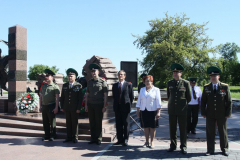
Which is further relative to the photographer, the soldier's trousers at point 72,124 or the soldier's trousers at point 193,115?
the soldier's trousers at point 193,115

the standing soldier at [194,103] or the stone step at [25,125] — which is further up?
the standing soldier at [194,103]

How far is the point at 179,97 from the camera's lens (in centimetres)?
540

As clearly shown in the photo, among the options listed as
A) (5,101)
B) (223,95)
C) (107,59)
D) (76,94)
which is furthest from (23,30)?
(223,95)

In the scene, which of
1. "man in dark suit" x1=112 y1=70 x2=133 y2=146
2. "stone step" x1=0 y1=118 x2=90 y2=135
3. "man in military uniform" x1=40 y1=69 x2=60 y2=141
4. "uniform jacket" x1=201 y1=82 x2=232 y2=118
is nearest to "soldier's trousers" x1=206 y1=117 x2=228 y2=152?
"uniform jacket" x1=201 y1=82 x2=232 y2=118

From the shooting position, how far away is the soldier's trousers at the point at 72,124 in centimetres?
647

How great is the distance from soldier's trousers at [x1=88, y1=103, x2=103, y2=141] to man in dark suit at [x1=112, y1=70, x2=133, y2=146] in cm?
45

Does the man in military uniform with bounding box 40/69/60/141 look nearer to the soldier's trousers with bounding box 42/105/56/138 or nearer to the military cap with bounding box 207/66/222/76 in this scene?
the soldier's trousers with bounding box 42/105/56/138

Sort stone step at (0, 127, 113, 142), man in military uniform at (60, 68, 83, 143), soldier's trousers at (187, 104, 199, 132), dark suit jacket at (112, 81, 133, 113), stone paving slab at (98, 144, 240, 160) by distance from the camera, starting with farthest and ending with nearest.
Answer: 1. soldier's trousers at (187, 104, 199, 132)
2. stone step at (0, 127, 113, 142)
3. man in military uniform at (60, 68, 83, 143)
4. dark suit jacket at (112, 81, 133, 113)
5. stone paving slab at (98, 144, 240, 160)

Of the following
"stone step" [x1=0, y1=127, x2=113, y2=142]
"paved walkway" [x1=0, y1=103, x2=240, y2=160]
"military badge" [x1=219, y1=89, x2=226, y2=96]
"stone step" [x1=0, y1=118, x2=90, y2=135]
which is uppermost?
"military badge" [x1=219, y1=89, x2=226, y2=96]

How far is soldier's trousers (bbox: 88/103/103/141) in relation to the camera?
624 centimetres

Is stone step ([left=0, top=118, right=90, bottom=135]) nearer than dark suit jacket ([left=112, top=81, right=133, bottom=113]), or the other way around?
dark suit jacket ([left=112, top=81, right=133, bottom=113])

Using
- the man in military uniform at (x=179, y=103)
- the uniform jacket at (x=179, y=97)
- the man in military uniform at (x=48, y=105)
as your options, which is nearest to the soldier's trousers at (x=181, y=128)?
the man in military uniform at (x=179, y=103)

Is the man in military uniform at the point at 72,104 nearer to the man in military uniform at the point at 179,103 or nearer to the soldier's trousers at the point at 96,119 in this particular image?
the soldier's trousers at the point at 96,119

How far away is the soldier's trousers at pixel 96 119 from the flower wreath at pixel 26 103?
408 centimetres
